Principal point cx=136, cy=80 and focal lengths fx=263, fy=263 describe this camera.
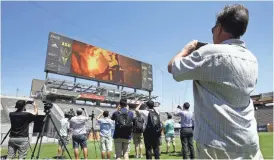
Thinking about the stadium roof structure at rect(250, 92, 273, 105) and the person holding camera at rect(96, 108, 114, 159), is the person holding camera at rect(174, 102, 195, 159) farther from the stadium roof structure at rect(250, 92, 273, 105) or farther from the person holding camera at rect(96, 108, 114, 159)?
the stadium roof structure at rect(250, 92, 273, 105)

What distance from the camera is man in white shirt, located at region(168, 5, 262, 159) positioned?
157 cm

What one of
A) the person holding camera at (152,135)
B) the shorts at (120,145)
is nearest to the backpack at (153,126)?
the person holding camera at (152,135)

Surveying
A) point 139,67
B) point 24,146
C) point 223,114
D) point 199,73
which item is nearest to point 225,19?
point 199,73

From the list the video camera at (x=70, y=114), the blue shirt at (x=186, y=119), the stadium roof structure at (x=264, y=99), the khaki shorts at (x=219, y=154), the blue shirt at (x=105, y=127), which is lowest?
the khaki shorts at (x=219, y=154)

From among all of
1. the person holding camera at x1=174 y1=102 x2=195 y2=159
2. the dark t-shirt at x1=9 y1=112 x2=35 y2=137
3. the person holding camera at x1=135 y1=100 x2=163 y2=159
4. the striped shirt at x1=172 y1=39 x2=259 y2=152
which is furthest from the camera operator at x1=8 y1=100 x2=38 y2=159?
the striped shirt at x1=172 y1=39 x2=259 y2=152

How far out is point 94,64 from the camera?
3959 centimetres

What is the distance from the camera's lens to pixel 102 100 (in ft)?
154

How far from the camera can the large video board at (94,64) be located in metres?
34.8

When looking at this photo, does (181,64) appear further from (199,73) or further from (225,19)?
(225,19)

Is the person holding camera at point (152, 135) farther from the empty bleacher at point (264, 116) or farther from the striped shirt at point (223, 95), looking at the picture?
the empty bleacher at point (264, 116)

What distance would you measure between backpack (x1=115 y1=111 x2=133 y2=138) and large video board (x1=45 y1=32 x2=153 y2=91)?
1120 inches

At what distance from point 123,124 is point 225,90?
572 cm

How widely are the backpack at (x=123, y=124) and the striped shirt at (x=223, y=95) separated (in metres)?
5.58

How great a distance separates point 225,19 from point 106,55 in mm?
40774
